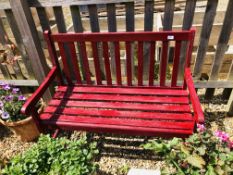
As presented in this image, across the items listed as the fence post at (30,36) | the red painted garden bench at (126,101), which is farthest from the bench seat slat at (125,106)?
the fence post at (30,36)

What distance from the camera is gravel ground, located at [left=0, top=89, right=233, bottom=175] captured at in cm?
253

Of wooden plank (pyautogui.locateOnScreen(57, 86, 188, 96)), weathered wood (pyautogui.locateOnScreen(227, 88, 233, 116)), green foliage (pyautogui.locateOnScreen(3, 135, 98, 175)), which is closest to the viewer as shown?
green foliage (pyautogui.locateOnScreen(3, 135, 98, 175))

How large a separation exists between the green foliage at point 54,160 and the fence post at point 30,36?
1.14 meters

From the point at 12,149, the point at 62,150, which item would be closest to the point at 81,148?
the point at 62,150

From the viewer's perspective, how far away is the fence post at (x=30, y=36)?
2.38 m

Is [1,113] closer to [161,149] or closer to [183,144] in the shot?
[161,149]

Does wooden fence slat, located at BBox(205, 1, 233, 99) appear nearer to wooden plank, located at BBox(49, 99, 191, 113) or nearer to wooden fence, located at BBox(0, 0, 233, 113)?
wooden fence, located at BBox(0, 0, 233, 113)

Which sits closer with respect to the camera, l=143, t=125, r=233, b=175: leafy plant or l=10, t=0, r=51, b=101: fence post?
l=143, t=125, r=233, b=175: leafy plant

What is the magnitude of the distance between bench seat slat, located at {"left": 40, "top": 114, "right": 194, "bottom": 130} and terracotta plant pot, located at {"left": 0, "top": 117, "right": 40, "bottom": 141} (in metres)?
0.53

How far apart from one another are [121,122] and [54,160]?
0.70 meters

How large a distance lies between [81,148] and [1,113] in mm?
1230

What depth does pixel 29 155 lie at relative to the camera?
6.13 ft

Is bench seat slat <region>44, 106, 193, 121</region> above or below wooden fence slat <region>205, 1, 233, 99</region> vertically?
below

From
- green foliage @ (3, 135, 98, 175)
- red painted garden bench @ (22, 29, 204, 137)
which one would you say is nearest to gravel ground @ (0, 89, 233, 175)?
red painted garden bench @ (22, 29, 204, 137)
